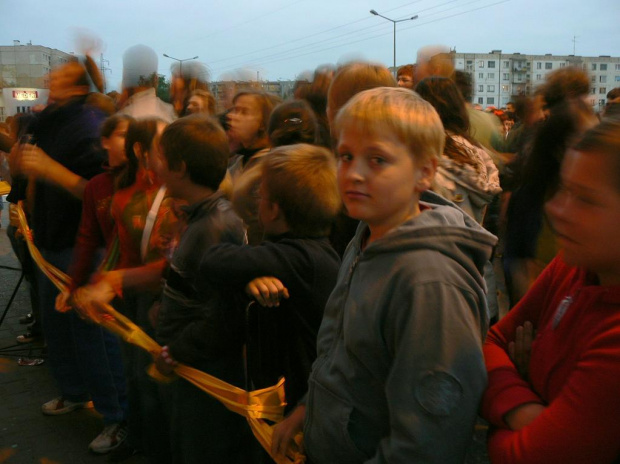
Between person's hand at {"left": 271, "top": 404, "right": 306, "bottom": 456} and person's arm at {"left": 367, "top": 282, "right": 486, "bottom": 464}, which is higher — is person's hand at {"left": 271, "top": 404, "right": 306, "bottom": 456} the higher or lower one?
the lower one

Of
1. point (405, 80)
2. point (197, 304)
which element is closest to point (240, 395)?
point (197, 304)

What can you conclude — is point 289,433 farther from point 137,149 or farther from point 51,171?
point 51,171

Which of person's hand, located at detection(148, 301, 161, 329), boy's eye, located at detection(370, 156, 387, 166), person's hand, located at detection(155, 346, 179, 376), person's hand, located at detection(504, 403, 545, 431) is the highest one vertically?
boy's eye, located at detection(370, 156, 387, 166)

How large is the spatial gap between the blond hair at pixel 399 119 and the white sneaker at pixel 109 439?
9.67 feet

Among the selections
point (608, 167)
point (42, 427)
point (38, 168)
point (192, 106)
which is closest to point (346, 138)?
point (608, 167)

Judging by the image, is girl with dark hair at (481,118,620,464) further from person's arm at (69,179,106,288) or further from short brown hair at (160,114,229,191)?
person's arm at (69,179,106,288)

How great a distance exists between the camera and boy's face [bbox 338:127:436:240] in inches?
57.6

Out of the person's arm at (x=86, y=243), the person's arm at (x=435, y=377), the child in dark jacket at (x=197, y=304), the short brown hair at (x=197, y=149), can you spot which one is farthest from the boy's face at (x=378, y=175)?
the person's arm at (x=86, y=243)

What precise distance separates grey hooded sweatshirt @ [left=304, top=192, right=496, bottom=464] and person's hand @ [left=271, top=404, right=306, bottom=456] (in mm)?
196

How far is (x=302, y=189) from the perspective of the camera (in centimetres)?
213

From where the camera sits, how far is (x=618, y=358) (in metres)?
1.07

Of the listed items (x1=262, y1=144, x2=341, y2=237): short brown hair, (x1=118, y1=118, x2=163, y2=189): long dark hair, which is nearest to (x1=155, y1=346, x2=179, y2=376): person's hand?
(x1=262, y1=144, x2=341, y2=237): short brown hair

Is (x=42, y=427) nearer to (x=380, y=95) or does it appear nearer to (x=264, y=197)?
(x=264, y=197)

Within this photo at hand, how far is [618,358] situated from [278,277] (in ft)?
3.84
